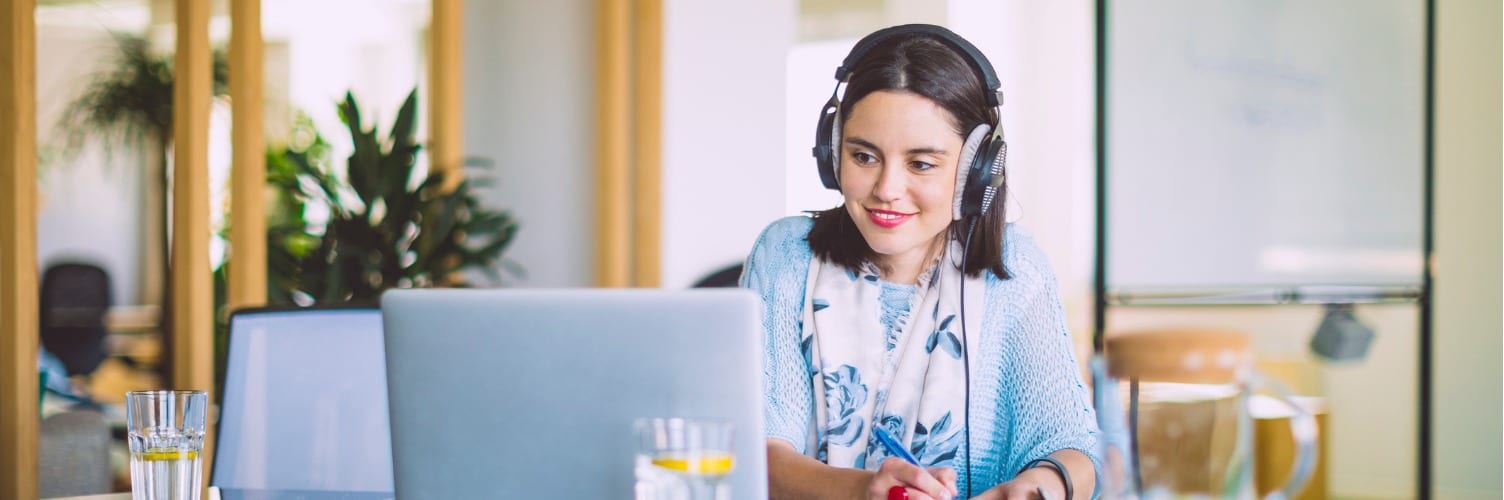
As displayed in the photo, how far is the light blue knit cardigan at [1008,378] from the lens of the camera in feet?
5.10

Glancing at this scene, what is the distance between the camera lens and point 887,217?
1.60m

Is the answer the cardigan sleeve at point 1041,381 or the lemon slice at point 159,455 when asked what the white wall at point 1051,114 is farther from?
the lemon slice at point 159,455

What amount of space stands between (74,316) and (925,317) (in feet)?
15.8

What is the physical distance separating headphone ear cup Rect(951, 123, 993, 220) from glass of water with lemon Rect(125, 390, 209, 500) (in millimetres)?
927

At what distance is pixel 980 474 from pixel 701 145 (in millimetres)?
2322

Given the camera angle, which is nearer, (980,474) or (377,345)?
(980,474)

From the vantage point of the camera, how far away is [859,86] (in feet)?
5.31

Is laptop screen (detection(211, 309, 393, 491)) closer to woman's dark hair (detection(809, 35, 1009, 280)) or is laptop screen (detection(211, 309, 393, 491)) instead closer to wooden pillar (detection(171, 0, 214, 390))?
woman's dark hair (detection(809, 35, 1009, 280))

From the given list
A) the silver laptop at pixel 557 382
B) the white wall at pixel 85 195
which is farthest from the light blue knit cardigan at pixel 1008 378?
the white wall at pixel 85 195

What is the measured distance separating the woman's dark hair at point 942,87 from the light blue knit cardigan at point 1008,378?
0.03 meters

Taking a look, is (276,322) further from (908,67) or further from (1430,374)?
(1430,374)

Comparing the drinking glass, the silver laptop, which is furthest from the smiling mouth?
the drinking glass

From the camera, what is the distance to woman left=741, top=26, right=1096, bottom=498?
1567 mm

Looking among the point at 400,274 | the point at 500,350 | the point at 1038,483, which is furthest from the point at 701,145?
the point at 500,350
